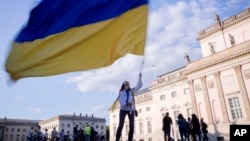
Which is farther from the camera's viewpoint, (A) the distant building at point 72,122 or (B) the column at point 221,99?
(A) the distant building at point 72,122

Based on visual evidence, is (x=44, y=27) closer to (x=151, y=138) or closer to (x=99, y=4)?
(x=99, y=4)

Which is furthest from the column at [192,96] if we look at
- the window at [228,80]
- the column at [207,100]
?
the window at [228,80]

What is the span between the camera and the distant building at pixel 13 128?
106 metres

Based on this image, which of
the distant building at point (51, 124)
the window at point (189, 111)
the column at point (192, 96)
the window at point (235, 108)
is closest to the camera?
the window at point (235, 108)

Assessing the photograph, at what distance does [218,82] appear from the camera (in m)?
35.0

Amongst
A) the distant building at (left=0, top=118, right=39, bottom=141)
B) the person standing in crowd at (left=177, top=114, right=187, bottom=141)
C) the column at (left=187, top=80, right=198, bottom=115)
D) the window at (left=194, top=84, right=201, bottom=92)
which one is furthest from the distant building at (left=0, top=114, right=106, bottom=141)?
the person standing in crowd at (left=177, top=114, right=187, bottom=141)

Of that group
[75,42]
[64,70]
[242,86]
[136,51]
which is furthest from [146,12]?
[242,86]

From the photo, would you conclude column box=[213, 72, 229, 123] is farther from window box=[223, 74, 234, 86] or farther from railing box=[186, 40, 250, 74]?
railing box=[186, 40, 250, 74]

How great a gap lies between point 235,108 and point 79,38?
3196 centimetres

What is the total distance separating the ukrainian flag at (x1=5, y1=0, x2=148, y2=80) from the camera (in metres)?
4.99

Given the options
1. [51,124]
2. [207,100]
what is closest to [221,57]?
[207,100]

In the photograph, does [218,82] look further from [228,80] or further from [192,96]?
[192,96]

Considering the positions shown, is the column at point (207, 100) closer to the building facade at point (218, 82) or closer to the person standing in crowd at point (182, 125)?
the building facade at point (218, 82)

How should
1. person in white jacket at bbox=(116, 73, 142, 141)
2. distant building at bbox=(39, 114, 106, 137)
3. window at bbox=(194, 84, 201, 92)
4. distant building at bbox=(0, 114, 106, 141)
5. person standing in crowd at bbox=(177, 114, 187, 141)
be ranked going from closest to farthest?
1. person in white jacket at bbox=(116, 73, 142, 141)
2. person standing in crowd at bbox=(177, 114, 187, 141)
3. window at bbox=(194, 84, 201, 92)
4. distant building at bbox=(39, 114, 106, 137)
5. distant building at bbox=(0, 114, 106, 141)
